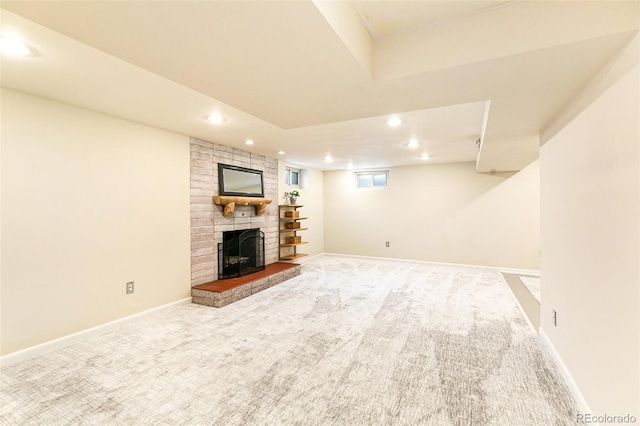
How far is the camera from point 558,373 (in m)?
2.16

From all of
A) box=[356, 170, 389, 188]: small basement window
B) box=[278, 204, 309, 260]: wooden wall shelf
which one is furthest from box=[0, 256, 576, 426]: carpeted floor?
box=[356, 170, 389, 188]: small basement window

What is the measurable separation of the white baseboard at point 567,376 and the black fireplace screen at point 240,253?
394 centimetres

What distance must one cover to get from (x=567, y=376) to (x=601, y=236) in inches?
46.2

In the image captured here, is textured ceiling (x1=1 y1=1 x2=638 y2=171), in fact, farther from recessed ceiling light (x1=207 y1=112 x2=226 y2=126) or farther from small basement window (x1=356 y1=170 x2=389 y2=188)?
small basement window (x1=356 y1=170 x2=389 y2=188)

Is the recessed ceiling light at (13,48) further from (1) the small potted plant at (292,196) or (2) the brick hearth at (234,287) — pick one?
(1) the small potted plant at (292,196)

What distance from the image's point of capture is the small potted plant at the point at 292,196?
6.08 meters

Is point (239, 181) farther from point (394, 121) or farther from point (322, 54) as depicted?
point (322, 54)

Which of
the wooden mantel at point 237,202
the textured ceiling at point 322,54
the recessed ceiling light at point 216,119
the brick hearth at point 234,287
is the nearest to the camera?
the textured ceiling at point 322,54

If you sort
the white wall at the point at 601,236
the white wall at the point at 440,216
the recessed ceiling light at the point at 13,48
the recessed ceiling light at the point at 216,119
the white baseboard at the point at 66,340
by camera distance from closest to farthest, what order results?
the white wall at the point at 601,236 < the recessed ceiling light at the point at 13,48 < the white baseboard at the point at 66,340 < the recessed ceiling light at the point at 216,119 < the white wall at the point at 440,216

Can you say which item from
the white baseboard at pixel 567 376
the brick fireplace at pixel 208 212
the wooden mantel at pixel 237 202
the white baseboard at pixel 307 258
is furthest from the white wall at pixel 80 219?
the white baseboard at pixel 567 376

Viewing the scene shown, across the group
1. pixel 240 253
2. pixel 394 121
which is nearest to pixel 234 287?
pixel 240 253

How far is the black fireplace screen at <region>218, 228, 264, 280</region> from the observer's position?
4426 mm

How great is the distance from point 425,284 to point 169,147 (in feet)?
14.6

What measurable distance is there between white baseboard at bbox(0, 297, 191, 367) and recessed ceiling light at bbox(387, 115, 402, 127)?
3593 millimetres
